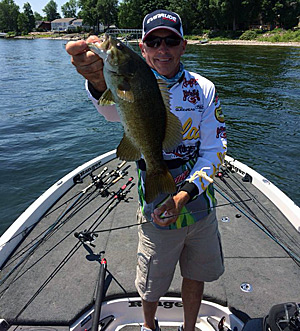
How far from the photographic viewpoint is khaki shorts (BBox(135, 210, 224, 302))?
243 centimetres

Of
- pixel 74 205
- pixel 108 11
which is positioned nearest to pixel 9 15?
pixel 108 11

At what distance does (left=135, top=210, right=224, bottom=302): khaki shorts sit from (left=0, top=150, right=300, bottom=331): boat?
563mm

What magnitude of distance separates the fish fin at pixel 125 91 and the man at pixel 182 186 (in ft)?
1.53

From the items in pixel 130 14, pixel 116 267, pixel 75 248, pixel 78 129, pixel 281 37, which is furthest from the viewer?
pixel 130 14

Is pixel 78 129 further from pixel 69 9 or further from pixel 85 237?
pixel 69 9

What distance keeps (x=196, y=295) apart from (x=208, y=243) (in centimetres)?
53

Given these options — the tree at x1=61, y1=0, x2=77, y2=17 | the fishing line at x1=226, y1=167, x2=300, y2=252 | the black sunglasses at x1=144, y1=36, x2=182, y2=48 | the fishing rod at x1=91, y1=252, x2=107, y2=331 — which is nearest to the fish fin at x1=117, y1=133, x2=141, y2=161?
the black sunglasses at x1=144, y1=36, x2=182, y2=48

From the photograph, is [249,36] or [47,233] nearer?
[47,233]

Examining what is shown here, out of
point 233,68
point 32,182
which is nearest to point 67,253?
point 32,182

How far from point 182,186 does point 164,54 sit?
110cm

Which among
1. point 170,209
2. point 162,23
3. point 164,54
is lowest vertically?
point 170,209

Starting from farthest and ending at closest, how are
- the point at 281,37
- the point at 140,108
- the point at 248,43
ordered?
the point at 248,43
the point at 281,37
the point at 140,108

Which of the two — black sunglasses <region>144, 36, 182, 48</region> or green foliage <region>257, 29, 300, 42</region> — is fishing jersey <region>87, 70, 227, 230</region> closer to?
black sunglasses <region>144, 36, 182, 48</region>

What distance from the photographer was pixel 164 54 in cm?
230
